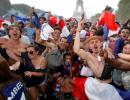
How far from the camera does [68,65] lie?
7.27 metres

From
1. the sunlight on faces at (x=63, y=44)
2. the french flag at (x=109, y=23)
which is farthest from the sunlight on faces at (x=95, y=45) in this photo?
the french flag at (x=109, y=23)

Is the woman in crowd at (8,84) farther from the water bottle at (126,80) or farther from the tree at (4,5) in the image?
the tree at (4,5)

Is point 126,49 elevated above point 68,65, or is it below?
above

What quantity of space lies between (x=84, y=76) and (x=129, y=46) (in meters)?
0.93

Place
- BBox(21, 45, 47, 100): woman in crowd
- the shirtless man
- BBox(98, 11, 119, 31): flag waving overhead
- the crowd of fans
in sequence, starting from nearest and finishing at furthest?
1. the crowd of fans
2. BBox(21, 45, 47, 100): woman in crowd
3. the shirtless man
4. BBox(98, 11, 119, 31): flag waving overhead

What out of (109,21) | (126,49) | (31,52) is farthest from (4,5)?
(126,49)

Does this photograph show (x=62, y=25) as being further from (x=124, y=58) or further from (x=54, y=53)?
(x=124, y=58)

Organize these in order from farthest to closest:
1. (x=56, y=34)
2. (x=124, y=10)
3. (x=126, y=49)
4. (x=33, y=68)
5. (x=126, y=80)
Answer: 1. (x=124, y=10)
2. (x=56, y=34)
3. (x=33, y=68)
4. (x=126, y=49)
5. (x=126, y=80)

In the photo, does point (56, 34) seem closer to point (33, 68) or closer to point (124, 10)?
point (33, 68)

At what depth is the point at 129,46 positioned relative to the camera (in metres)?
6.56

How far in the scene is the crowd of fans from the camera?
591 centimetres

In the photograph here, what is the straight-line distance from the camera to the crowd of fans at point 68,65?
5.91 metres

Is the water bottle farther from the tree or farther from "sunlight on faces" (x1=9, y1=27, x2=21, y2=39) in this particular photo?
the tree

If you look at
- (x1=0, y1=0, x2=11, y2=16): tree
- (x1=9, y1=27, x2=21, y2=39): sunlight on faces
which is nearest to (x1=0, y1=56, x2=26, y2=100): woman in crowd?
(x1=9, y1=27, x2=21, y2=39): sunlight on faces
